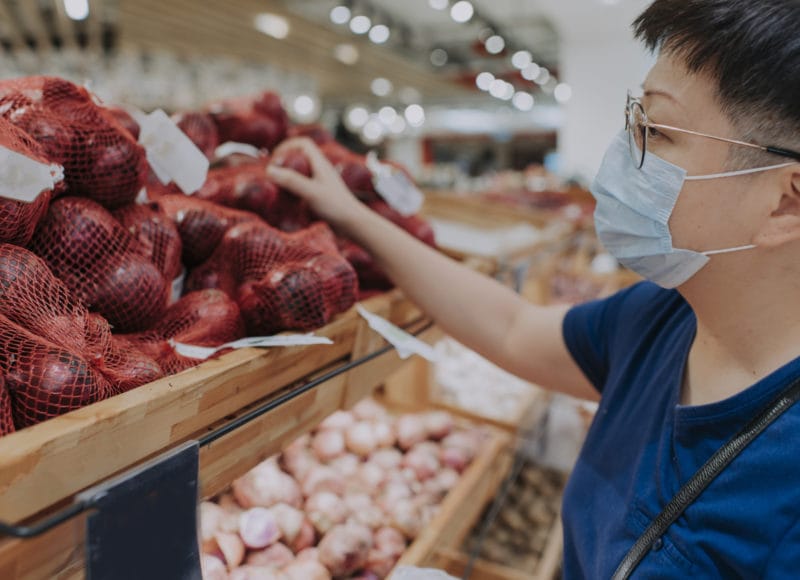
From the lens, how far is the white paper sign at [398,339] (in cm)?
112

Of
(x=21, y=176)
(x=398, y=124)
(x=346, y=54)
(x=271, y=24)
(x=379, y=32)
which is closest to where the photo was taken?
(x=21, y=176)

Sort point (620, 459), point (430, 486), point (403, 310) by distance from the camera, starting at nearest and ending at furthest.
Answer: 1. point (620, 459)
2. point (403, 310)
3. point (430, 486)

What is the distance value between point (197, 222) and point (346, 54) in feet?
38.4

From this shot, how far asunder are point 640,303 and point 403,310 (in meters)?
0.49

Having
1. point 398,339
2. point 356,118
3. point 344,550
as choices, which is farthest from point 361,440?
point 356,118

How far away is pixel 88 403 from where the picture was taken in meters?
0.67

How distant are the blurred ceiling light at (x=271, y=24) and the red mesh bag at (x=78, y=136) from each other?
8195 mm

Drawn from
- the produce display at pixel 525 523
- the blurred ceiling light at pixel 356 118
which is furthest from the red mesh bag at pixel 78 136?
the blurred ceiling light at pixel 356 118

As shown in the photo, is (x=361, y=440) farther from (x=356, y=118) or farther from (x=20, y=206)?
(x=356, y=118)

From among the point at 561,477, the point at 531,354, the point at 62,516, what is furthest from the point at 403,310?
the point at 561,477

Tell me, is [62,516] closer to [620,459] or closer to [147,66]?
[620,459]

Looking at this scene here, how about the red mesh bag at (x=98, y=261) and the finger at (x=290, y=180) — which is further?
the finger at (x=290, y=180)

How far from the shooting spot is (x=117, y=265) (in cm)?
89

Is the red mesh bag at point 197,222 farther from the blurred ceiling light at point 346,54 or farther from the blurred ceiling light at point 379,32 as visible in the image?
the blurred ceiling light at point 346,54
